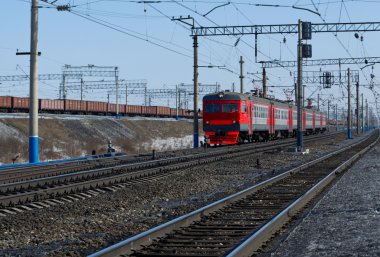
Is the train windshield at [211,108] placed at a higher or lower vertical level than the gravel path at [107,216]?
higher

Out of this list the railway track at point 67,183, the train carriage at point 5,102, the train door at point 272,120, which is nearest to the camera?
the railway track at point 67,183

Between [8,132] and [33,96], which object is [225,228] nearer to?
[33,96]

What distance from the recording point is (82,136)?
180 ft

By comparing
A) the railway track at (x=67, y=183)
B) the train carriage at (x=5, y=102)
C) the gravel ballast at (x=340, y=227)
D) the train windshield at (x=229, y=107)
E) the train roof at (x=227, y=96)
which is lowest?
the gravel ballast at (x=340, y=227)

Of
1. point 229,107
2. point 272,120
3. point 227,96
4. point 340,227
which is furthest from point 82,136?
point 340,227

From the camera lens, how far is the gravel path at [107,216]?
834 centimetres

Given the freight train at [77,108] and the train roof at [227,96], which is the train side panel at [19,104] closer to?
the freight train at [77,108]

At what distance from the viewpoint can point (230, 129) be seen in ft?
121

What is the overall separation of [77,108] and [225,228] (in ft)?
200

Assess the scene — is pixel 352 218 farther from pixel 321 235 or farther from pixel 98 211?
pixel 98 211

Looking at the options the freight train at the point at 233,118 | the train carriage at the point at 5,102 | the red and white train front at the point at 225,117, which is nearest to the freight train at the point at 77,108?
the train carriage at the point at 5,102

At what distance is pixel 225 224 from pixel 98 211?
3.11 m

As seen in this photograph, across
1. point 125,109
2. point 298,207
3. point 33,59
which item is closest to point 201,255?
point 298,207

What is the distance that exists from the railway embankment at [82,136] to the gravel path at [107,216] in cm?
1745
